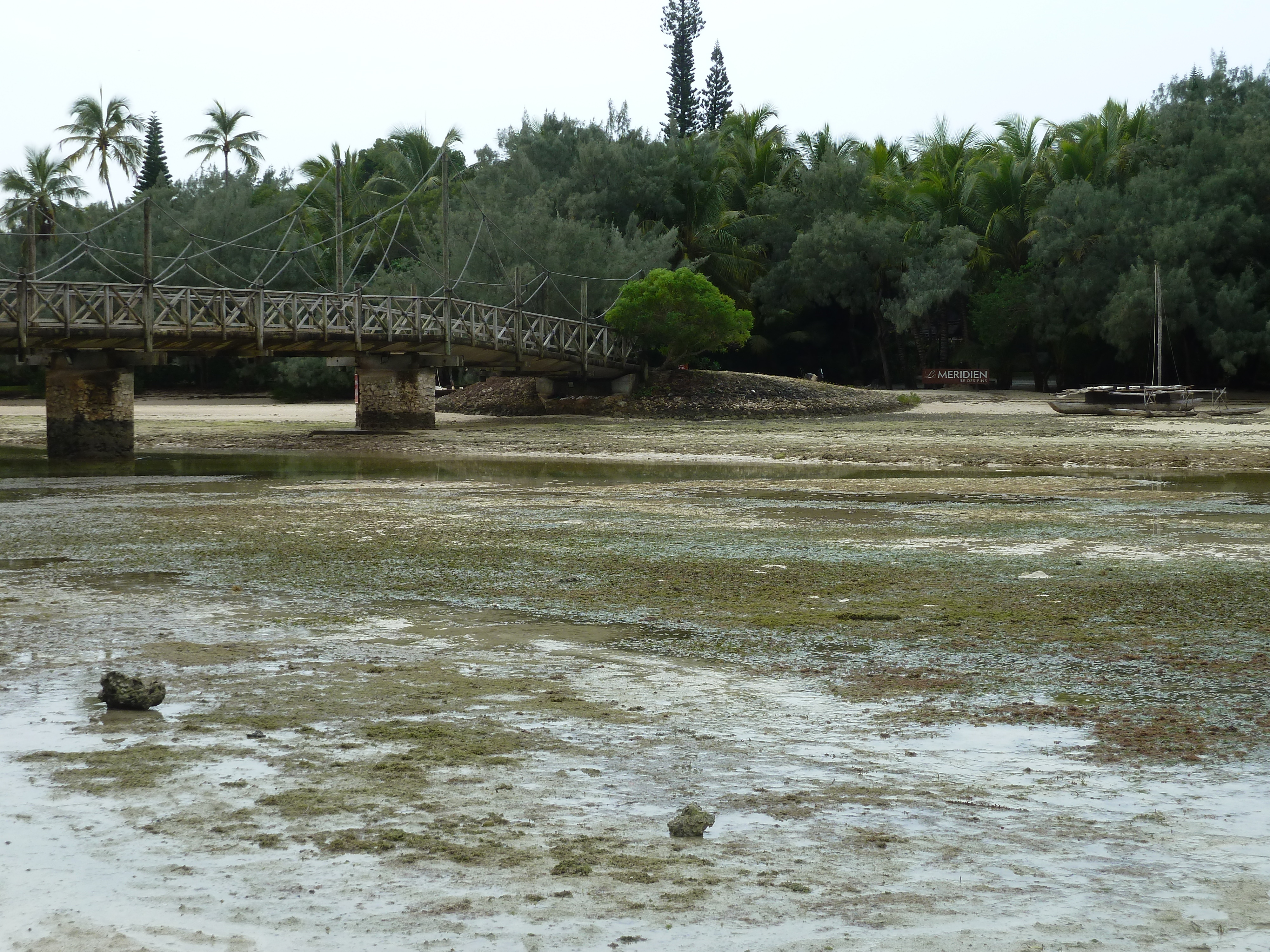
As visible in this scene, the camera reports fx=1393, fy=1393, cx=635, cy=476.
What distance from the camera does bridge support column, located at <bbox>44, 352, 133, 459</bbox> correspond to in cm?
2802

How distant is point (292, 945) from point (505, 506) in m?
12.6

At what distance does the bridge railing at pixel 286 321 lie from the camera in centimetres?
2727

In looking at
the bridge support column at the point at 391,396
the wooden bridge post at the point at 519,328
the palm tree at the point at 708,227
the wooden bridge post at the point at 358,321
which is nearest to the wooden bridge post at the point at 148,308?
the wooden bridge post at the point at 358,321

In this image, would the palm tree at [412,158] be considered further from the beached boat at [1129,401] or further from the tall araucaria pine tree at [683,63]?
the beached boat at [1129,401]

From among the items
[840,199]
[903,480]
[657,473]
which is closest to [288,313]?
[840,199]

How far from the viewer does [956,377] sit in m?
52.6

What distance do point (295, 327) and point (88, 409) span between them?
220 inches

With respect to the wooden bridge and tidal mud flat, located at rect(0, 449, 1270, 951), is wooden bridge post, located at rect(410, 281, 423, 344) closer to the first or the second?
the wooden bridge

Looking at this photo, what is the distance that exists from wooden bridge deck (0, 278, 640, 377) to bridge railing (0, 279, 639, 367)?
4 cm

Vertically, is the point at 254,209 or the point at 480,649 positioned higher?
the point at 254,209

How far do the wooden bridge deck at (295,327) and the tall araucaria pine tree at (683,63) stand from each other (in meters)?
27.3

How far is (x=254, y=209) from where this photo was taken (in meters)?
57.9

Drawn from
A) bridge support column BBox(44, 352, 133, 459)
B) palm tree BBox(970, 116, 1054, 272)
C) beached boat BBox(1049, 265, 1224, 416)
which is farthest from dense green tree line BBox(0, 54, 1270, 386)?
bridge support column BBox(44, 352, 133, 459)

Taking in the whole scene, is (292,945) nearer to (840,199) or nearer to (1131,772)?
(1131,772)
